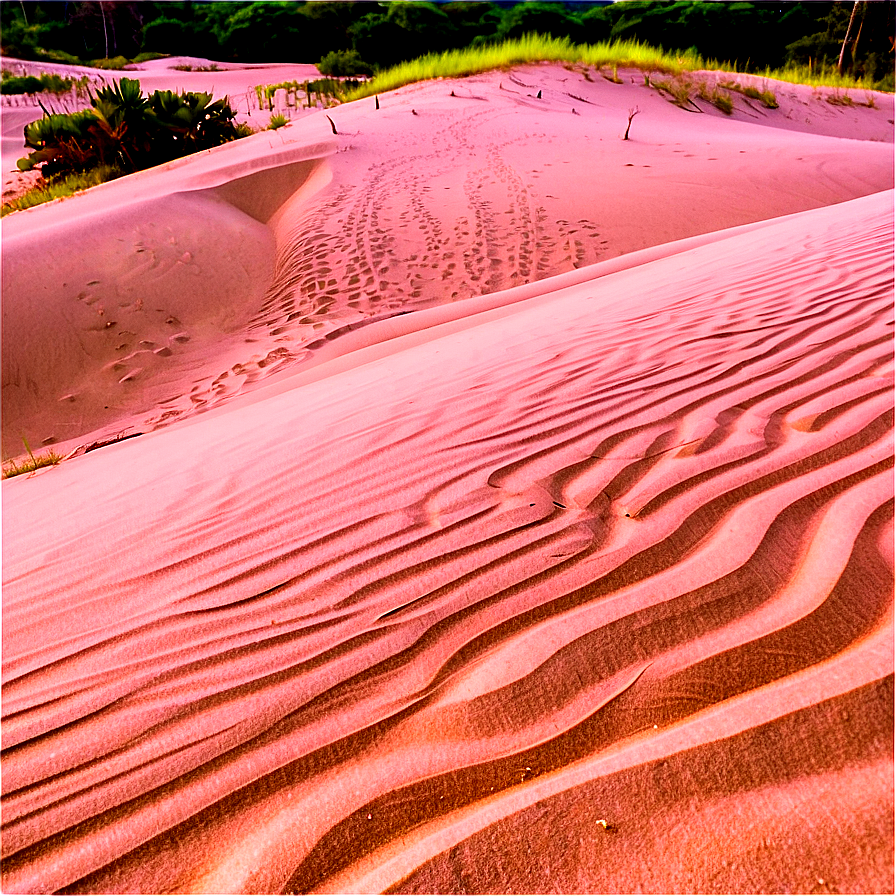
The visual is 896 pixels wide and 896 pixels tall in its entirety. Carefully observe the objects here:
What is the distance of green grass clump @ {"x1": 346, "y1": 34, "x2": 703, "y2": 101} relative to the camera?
15508 mm

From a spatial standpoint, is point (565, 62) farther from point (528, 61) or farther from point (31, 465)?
point (31, 465)

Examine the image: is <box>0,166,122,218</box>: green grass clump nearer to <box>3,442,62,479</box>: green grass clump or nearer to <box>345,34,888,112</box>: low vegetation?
A: <box>345,34,888,112</box>: low vegetation

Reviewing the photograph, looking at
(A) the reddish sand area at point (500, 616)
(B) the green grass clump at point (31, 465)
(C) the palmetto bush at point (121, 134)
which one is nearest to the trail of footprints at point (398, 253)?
(B) the green grass clump at point (31, 465)

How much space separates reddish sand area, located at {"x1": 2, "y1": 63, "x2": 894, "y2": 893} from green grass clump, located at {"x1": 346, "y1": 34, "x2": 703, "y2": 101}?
12566 millimetres

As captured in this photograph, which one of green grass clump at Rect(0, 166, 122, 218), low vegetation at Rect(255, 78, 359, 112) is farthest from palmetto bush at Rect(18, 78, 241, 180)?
low vegetation at Rect(255, 78, 359, 112)

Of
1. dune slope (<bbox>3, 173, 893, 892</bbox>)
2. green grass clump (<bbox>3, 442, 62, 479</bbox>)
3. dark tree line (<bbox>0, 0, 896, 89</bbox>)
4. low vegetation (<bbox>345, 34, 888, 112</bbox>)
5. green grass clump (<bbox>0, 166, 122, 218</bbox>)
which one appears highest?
dark tree line (<bbox>0, 0, 896, 89</bbox>)

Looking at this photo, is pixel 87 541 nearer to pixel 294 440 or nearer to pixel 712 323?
pixel 294 440

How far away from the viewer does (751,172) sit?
9.54 metres

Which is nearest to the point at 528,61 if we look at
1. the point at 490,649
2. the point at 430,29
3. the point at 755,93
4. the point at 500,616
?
the point at 755,93

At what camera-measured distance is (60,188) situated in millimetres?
11414

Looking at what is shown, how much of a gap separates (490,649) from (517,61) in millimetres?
16523

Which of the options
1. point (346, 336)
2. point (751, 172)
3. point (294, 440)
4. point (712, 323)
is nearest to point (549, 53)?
point (751, 172)

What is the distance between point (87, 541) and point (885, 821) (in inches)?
102

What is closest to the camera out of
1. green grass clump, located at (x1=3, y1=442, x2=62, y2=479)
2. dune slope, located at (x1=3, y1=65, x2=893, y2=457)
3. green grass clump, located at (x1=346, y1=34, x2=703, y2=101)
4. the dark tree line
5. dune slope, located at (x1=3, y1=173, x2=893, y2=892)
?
dune slope, located at (x1=3, y1=173, x2=893, y2=892)
